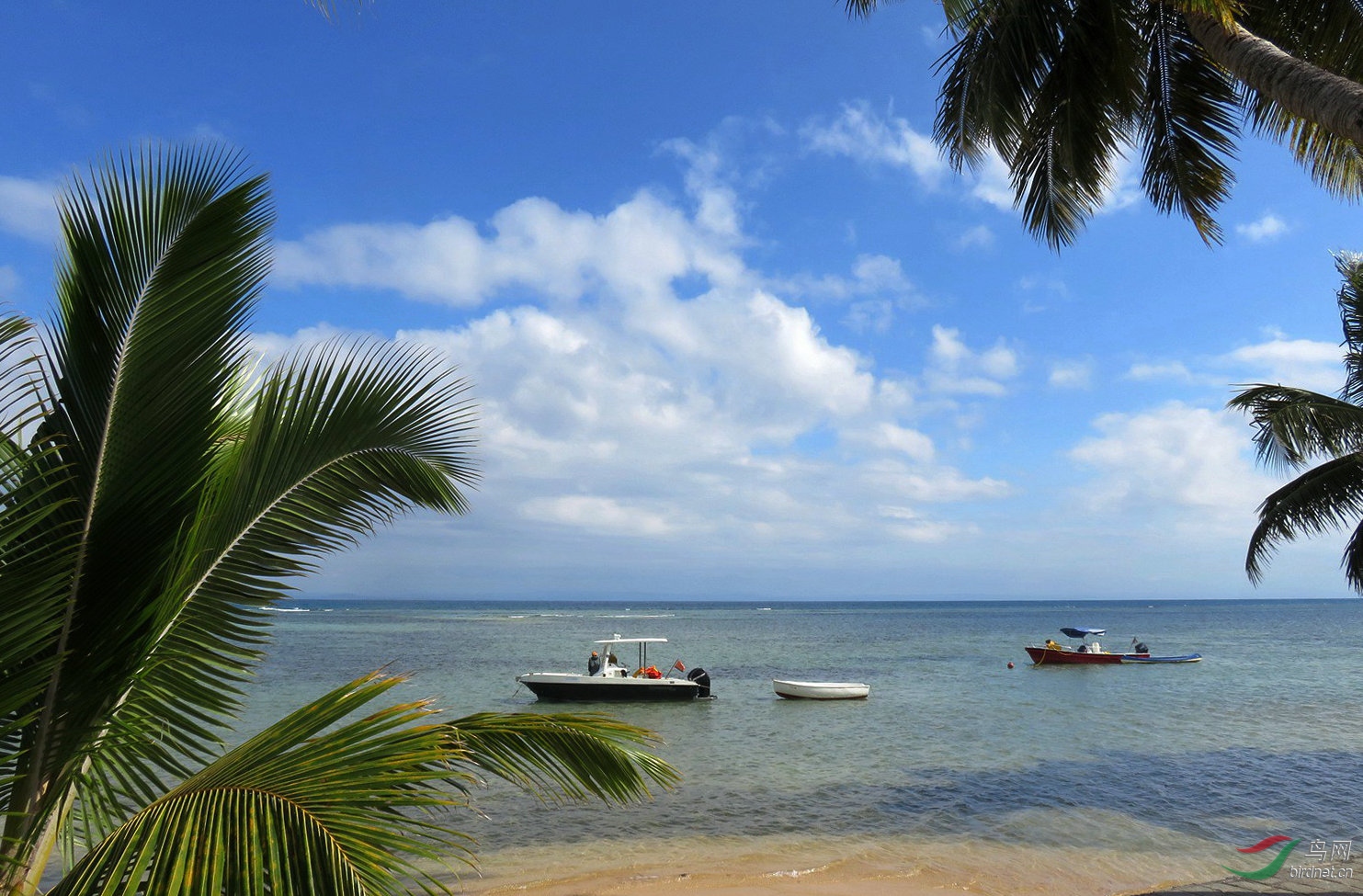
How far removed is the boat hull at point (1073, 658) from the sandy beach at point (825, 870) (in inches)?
1194

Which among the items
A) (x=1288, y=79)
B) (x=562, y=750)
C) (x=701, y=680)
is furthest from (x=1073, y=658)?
(x=562, y=750)

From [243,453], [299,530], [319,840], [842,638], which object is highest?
[243,453]

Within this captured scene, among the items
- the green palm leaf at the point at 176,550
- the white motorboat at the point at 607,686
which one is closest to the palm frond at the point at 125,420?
the green palm leaf at the point at 176,550

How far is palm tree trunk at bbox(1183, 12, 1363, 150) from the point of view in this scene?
517 centimetres

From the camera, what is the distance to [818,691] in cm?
2755

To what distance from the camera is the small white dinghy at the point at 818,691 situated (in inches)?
1085

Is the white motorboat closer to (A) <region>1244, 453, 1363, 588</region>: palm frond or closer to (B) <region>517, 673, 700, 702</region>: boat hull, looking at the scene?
(B) <region>517, 673, 700, 702</region>: boat hull

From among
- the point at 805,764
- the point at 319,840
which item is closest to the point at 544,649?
the point at 805,764

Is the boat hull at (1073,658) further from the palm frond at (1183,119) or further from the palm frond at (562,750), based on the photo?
the palm frond at (562,750)

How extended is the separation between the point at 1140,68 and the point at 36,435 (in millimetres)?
9577

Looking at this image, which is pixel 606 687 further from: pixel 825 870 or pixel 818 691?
pixel 825 870

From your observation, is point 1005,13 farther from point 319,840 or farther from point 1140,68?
point 319,840

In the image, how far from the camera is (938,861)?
440 inches

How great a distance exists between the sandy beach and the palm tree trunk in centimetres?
866
